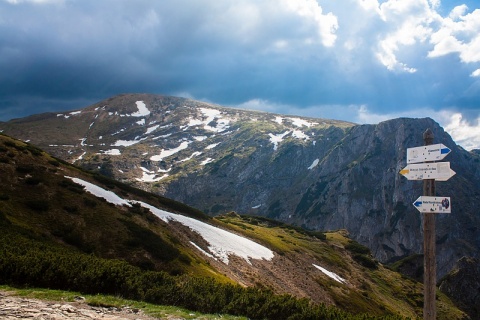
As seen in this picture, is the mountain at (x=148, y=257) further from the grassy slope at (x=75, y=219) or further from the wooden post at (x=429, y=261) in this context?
the wooden post at (x=429, y=261)

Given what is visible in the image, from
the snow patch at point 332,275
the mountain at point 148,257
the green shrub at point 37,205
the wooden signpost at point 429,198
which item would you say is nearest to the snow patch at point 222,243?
the mountain at point 148,257

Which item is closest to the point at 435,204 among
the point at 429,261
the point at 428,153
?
the point at 428,153

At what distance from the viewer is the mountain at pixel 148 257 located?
1973cm

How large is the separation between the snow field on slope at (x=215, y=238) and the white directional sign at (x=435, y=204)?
42.4m

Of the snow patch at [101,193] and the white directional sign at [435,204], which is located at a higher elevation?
the white directional sign at [435,204]

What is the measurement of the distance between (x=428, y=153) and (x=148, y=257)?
31137 mm

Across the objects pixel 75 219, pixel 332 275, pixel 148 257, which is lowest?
pixel 332 275

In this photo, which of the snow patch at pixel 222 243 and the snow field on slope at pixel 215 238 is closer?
the snow field on slope at pixel 215 238

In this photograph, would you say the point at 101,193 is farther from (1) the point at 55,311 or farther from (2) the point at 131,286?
(1) the point at 55,311

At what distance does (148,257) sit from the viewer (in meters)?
37.7

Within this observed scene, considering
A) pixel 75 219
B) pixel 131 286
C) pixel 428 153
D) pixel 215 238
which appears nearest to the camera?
pixel 428 153

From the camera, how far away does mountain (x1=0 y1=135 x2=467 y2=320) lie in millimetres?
19734

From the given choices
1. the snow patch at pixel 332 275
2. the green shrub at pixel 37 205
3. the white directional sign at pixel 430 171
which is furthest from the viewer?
the snow patch at pixel 332 275

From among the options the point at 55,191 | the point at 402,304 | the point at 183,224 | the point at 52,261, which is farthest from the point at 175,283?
the point at 402,304
